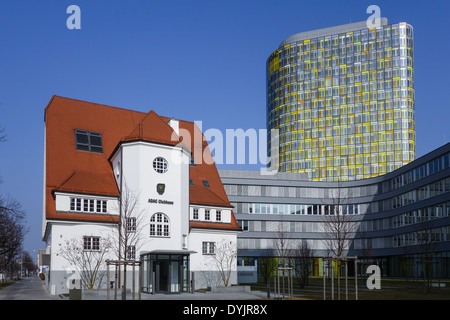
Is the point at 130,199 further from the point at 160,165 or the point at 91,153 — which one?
the point at 91,153

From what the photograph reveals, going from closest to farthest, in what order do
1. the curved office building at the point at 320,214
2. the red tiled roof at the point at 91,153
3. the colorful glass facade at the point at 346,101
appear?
the red tiled roof at the point at 91,153 → the curved office building at the point at 320,214 → the colorful glass facade at the point at 346,101

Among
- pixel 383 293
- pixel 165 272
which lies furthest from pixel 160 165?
pixel 383 293

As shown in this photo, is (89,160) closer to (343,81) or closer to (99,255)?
(99,255)

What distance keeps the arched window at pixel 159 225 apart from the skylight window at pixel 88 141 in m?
9.44

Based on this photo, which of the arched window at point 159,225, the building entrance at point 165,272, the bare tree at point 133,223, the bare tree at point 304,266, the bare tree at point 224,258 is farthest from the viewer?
the bare tree at point 304,266

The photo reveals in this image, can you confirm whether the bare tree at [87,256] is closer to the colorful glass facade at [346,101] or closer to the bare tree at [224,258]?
the bare tree at [224,258]

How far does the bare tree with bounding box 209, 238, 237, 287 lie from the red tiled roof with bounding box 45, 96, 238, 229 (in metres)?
2.57

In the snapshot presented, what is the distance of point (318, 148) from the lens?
145 metres

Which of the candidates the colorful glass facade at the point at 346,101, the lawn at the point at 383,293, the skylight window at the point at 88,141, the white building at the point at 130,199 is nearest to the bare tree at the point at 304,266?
the lawn at the point at 383,293

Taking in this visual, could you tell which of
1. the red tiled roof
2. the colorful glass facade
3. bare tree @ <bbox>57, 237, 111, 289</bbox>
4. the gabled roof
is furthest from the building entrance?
the colorful glass facade

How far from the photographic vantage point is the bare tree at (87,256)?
148 ft

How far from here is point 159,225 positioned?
4881cm

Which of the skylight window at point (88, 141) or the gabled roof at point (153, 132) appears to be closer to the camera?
the gabled roof at point (153, 132)

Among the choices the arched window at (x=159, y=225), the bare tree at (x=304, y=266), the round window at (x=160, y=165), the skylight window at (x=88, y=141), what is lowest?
the bare tree at (x=304, y=266)
